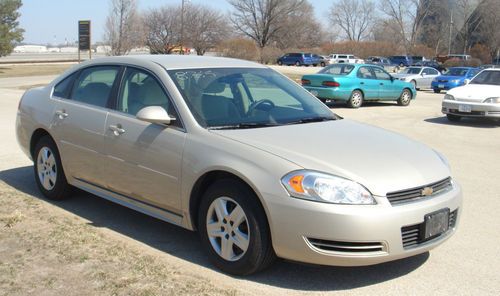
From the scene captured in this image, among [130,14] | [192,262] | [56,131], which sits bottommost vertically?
[192,262]

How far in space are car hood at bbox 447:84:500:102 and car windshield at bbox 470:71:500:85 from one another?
318mm

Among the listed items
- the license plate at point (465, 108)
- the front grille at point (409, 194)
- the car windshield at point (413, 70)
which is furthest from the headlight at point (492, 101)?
the car windshield at point (413, 70)

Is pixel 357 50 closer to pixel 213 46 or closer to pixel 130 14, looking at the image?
pixel 213 46

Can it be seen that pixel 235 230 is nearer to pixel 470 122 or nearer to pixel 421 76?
pixel 470 122

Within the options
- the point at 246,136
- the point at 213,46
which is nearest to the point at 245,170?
the point at 246,136

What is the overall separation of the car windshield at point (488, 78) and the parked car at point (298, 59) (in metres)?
50.2

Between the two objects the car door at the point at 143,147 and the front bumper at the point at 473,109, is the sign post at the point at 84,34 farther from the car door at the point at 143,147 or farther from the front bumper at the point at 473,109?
the car door at the point at 143,147

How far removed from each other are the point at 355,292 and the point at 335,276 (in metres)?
0.30

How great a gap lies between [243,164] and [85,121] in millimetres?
2155

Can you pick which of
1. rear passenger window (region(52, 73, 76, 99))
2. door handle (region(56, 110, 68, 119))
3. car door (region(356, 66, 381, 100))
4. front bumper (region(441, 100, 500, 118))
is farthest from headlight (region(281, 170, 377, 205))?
car door (region(356, 66, 381, 100))

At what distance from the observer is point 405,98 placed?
20.6m

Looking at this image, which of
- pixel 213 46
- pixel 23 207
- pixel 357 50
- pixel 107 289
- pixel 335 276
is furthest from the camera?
pixel 357 50

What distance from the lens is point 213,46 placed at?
245ft

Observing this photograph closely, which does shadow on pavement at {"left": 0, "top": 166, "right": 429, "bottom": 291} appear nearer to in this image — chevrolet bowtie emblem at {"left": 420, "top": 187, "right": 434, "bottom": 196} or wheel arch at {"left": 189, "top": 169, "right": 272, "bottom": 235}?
wheel arch at {"left": 189, "top": 169, "right": 272, "bottom": 235}
